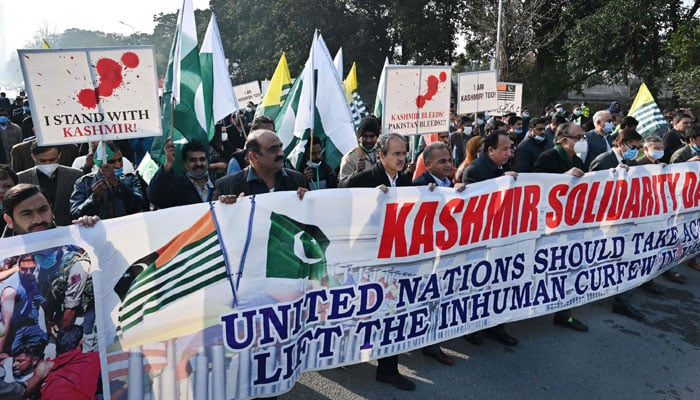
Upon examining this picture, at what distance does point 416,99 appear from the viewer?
5.55 metres

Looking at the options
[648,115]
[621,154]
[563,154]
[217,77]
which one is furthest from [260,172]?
[648,115]

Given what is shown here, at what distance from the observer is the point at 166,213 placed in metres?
2.85

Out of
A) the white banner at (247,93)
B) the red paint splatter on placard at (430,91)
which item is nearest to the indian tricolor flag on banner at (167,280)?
the red paint splatter on placard at (430,91)

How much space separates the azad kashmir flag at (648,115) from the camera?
8.68 metres

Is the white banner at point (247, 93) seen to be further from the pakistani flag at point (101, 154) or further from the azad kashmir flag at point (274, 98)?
the pakistani flag at point (101, 154)

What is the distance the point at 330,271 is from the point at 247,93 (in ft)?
33.6

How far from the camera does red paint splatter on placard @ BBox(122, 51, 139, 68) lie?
3.74m

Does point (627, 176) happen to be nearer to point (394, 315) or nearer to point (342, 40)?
point (394, 315)

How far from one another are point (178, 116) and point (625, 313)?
464 centimetres

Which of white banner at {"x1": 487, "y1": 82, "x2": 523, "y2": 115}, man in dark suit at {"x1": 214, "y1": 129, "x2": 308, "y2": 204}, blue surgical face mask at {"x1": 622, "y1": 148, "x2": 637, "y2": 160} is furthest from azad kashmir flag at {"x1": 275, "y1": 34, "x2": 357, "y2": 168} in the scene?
white banner at {"x1": 487, "y1": 82, "x2": 523, "y2": 115}

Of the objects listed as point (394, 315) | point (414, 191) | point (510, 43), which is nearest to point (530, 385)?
point (394, 315)

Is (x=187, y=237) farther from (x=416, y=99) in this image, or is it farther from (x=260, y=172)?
(x=416, y=99)

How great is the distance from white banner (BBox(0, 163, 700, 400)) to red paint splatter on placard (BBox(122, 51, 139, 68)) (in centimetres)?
151

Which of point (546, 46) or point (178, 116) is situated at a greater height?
point (546, 46)
